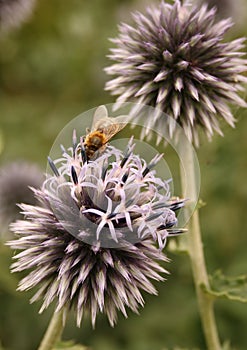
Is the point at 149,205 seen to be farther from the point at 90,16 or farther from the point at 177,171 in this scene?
the point at 90,16

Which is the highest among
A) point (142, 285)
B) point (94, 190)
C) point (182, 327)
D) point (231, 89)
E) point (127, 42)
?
point (127, 42)

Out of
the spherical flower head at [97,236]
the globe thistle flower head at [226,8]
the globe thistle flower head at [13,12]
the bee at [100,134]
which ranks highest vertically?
the globe thistle flower head at [13,12]

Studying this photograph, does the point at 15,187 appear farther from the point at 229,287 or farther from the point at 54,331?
the point at 229,287

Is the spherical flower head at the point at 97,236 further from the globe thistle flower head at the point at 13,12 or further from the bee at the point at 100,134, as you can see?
the globe thistle flower head at the point at 13,12

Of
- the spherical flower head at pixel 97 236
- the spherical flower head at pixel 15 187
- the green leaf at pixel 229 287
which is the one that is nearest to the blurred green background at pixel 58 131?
the spherical flower head at pixel 15 187

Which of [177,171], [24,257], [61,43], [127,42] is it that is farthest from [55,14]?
[24,257]

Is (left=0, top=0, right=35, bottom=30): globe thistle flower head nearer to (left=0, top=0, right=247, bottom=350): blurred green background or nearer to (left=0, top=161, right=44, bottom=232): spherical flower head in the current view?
(left=0, top=0, right=247, bottom=350): blurred green background
